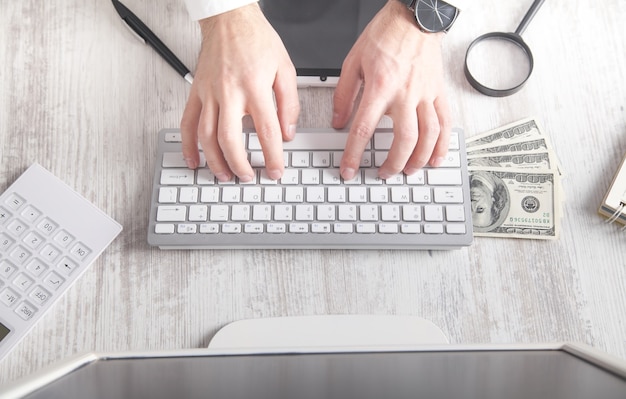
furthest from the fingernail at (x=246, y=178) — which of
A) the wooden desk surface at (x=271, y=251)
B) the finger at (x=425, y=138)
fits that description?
the finger at (x=425, y=138)

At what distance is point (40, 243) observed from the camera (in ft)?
2.33

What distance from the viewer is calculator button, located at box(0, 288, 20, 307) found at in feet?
2.23

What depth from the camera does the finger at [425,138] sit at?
0.71 m

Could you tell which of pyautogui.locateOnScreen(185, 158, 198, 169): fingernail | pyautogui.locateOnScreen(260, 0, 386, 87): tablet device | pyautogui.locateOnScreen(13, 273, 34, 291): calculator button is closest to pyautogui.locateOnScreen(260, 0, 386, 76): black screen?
pyautogui.locateOnScreen(260, 0, 386, 87): tablet device

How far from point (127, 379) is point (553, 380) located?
0.35 metres

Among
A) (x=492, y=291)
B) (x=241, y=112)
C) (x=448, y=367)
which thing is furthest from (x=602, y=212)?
(x=241, y=112)

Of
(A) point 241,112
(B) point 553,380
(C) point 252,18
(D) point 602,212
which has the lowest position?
(B) point 553,380

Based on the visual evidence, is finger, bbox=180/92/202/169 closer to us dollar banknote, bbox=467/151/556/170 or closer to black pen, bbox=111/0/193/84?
black pen, bbox=111/0/193/84

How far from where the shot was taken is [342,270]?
719 millimetres

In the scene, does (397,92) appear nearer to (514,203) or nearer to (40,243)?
(514,203)

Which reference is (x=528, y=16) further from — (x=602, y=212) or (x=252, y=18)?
(x=252, y=18)

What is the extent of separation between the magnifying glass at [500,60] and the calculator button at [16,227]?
68 centimetres

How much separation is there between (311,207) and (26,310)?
40 cm

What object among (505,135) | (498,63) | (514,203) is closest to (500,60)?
(498,63)
